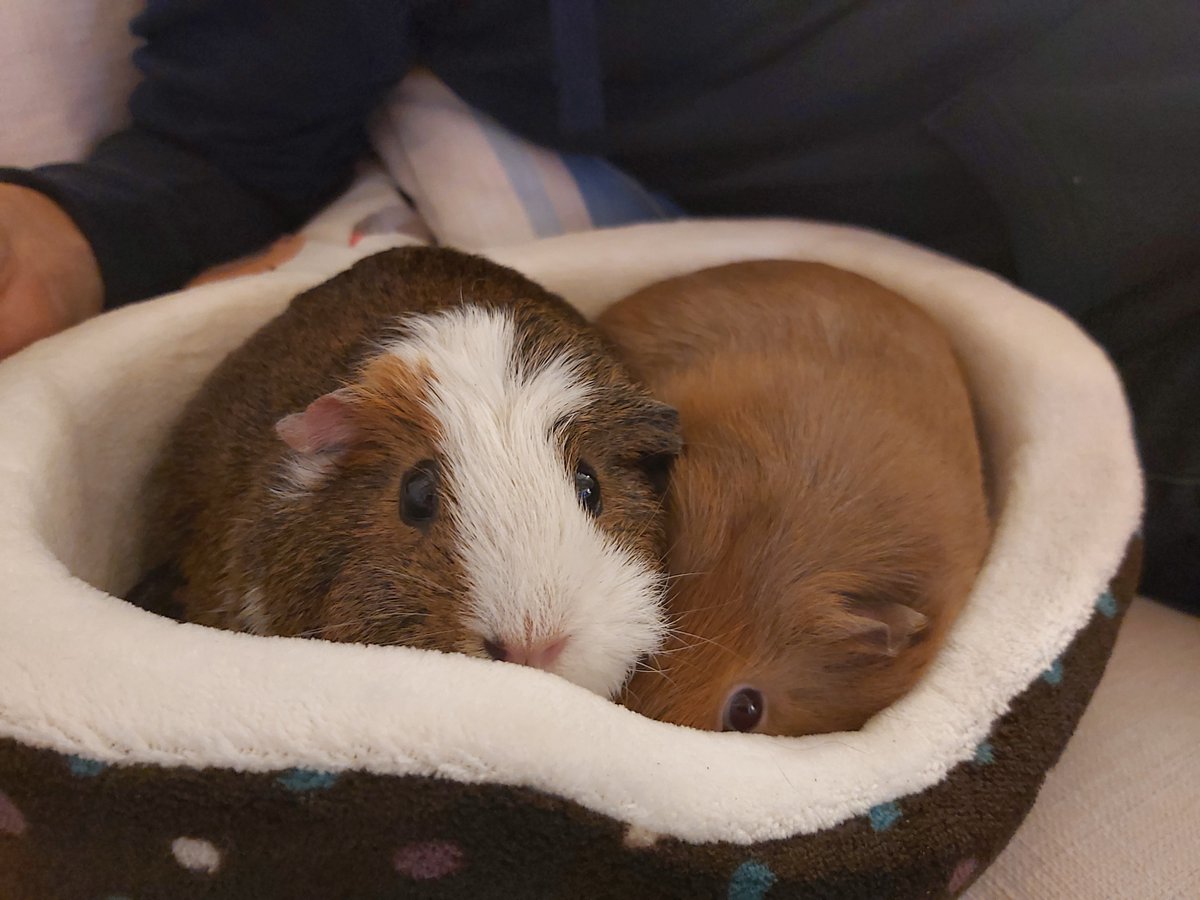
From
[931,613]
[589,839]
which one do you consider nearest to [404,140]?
[931,613]

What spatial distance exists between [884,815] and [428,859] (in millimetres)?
369

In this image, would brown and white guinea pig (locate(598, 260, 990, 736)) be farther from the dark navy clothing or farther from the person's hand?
the person's hand

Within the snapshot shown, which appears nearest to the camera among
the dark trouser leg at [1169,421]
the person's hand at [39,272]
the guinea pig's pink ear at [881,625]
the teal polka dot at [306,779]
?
the teal polka dot at [306,779]

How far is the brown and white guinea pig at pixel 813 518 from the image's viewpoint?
0.92m

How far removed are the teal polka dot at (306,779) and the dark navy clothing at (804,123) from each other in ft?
3.08

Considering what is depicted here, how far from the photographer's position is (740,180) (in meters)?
1.58

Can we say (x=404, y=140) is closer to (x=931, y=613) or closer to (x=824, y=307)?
(x=824, y=307)

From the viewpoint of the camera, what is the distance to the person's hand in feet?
3.70

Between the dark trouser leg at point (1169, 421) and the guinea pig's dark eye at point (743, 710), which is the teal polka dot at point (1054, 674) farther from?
the dark trouser leg at point (1169, 421)

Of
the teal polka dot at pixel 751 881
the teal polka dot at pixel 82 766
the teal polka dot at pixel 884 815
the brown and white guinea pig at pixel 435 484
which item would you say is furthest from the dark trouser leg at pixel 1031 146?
the teal polka dot at pixel 82 766

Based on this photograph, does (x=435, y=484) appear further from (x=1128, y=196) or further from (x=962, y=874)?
(x=1128, y=196)

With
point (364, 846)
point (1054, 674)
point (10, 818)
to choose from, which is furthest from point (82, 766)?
point (1054, 674)

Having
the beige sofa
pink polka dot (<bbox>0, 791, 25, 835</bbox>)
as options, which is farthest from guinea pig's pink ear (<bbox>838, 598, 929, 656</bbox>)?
pink polka dot (<bbox>0, 791, 25, 835</bbox>)

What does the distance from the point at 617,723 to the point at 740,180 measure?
1.14 m
